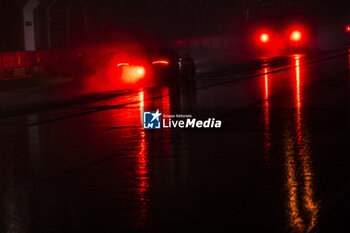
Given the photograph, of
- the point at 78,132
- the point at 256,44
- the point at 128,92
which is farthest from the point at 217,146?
the point at 256,44

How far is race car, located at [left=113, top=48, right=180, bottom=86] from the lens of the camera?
27422 mm

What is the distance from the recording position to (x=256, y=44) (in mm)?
79375

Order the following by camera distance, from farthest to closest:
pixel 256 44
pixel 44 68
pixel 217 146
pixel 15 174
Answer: pixel 256 44, pixel 44 68, pixel 217 146, pixel 15 174

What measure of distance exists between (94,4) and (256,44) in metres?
31.1

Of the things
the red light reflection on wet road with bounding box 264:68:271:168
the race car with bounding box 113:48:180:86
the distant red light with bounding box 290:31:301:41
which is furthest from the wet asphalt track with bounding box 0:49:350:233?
the distant red light with bounding box 290:31:301:41

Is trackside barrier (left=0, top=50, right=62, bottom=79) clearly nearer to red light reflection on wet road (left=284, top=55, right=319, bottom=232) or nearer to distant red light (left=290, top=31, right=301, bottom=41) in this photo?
red light reflection on wet road (left=284, top=55, right=319, bottom=232)

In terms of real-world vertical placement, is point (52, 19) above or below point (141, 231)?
above

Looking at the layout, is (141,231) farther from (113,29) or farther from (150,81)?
(113,29)

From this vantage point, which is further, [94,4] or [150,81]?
[94,4]

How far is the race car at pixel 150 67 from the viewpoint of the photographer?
1080 inches

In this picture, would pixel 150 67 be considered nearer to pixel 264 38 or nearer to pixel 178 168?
pixel 178 168

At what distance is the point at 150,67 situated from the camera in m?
27.4

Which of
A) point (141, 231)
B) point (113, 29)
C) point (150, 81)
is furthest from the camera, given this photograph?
point (113, 29)

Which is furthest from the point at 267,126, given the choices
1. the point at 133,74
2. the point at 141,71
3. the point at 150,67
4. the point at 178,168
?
the point at 133,74
